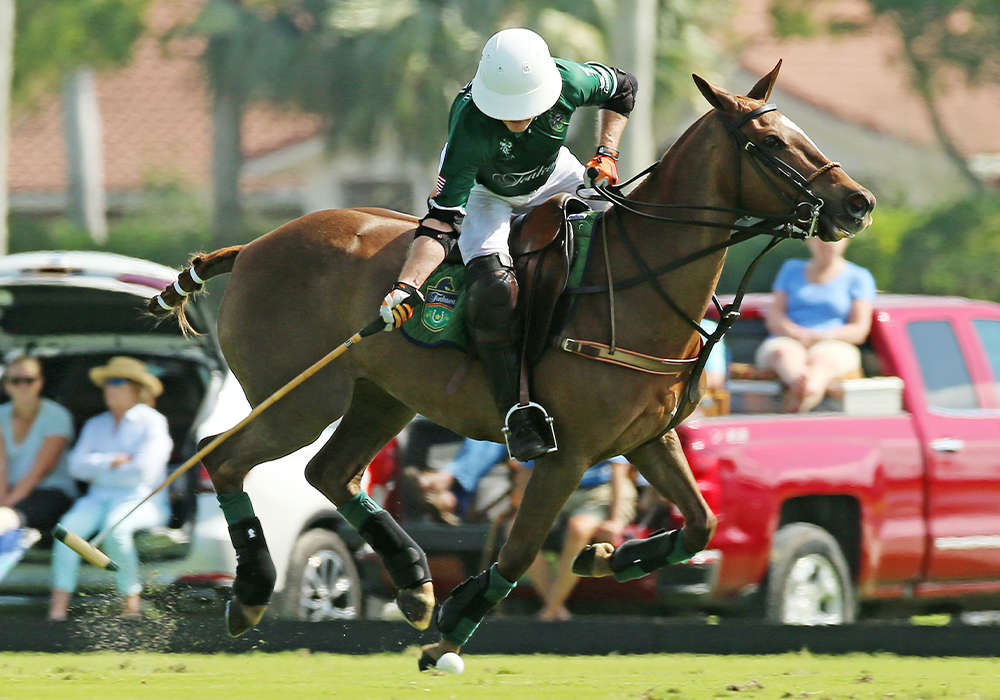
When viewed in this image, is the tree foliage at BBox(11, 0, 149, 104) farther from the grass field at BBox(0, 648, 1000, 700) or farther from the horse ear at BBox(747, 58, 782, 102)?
the horse ear at BBox(747, 58, 782, 102)

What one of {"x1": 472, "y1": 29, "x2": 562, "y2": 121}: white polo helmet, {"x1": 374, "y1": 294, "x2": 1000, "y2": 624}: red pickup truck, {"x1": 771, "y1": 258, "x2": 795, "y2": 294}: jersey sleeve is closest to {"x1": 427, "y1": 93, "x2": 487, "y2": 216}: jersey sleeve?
{"x1": 472, "y1": 29, "x2": 562, "y2": 121}: white polo helmet

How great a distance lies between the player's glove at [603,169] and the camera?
666 cm

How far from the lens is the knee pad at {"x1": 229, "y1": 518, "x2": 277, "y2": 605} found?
7.00 metres

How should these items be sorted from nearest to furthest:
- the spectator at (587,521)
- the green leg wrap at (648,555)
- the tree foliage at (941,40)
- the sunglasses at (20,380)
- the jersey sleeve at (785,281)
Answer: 1. the green leg wrap at (648,555)
2. the spectator at (587,521)
3. the sunglasses at (20,380)
4. the jersey sleeve at (785,281)
5. the tree foliage at (941,40)

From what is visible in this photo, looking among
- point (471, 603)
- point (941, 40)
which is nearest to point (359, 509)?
point (471, 603)

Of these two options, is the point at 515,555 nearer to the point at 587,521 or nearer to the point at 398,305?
the point at 398,305

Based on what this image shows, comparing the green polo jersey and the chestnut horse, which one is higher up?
the green polo jersey

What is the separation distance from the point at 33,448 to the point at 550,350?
406cm

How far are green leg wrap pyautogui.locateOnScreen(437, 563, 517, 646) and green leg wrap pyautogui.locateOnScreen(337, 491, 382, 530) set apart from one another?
66cm

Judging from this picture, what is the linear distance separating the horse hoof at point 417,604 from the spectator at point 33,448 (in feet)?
9.62

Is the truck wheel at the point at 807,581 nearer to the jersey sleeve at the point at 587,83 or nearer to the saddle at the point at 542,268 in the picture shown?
the saddle at the point at 542,268

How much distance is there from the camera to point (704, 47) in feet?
72.6

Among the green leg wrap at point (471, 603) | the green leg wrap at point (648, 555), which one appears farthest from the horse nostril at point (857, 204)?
the green leg wrap at point (471, 603)

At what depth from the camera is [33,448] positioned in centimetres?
930
